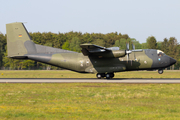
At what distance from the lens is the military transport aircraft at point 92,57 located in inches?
1209

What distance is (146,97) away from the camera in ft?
55.4

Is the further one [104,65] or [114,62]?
[104,65]

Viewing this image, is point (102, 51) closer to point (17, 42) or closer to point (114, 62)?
point (114, 62)

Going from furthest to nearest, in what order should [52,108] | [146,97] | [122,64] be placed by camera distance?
[122,64]
[146,97]
[52,108]

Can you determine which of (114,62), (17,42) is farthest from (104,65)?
(17,42)

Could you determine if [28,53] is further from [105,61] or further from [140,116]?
[140,116]

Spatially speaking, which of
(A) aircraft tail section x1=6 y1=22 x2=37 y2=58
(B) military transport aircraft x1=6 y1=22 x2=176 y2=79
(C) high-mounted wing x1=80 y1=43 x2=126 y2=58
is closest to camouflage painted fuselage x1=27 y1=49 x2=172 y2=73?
(B) military transport aircraft x1=6 y1=22 x2=176 y2=79

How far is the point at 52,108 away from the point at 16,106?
8.01ft

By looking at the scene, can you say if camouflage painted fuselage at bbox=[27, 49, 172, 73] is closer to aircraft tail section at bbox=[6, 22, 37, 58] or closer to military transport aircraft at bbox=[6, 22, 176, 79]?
military transport aircraft at bbox=[6, 22, 176, 79]

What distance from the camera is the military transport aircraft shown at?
101 feet

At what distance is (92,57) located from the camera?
31.8 m

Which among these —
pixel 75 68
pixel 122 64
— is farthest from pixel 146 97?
pixel 75 68

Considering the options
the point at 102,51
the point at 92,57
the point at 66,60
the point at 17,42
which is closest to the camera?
the point at 102,51

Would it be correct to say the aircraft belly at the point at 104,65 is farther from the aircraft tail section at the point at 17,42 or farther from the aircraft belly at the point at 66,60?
the aircraft tail section at the point at 17,42
